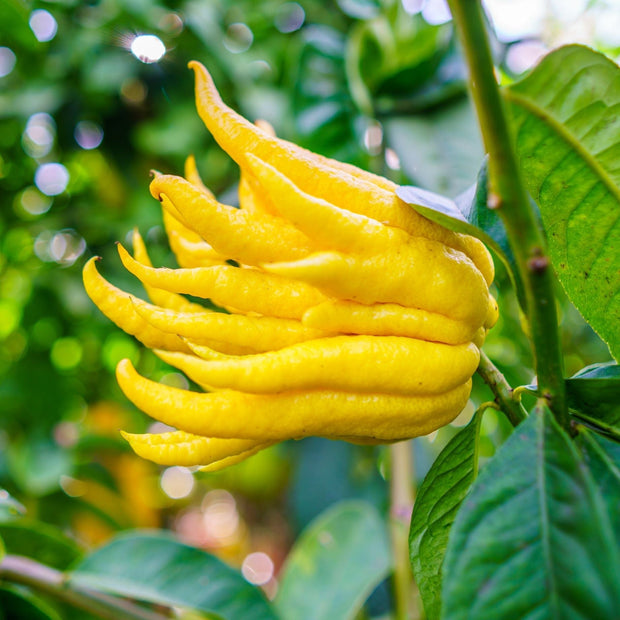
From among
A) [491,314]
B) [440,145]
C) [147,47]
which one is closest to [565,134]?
[491,314]

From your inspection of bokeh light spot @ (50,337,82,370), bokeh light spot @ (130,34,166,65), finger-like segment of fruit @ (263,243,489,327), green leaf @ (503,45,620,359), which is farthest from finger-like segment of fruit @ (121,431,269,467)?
bokeh light spot @ (50,337,82,370)

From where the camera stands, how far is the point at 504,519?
33 centimetres

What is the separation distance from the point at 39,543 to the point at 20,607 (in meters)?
0.18

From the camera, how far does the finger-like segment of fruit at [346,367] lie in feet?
1.17

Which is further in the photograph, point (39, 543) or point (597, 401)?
point (39, 543)

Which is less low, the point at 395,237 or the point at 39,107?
the point at 395,237

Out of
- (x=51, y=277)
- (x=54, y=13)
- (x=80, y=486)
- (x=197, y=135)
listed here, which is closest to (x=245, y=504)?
(x=80, y=486)

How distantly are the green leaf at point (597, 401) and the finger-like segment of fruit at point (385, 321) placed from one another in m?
0.09

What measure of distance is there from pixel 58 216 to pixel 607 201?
4.46ft

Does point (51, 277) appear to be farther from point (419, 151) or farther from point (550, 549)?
point (550, 549)

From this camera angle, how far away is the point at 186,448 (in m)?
0.40

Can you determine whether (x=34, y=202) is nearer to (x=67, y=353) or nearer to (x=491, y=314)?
(x=67, y=353)

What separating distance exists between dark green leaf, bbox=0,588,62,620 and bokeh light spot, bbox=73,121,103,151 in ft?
3.21

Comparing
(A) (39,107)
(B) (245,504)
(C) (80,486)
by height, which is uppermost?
(A) (39,107)
